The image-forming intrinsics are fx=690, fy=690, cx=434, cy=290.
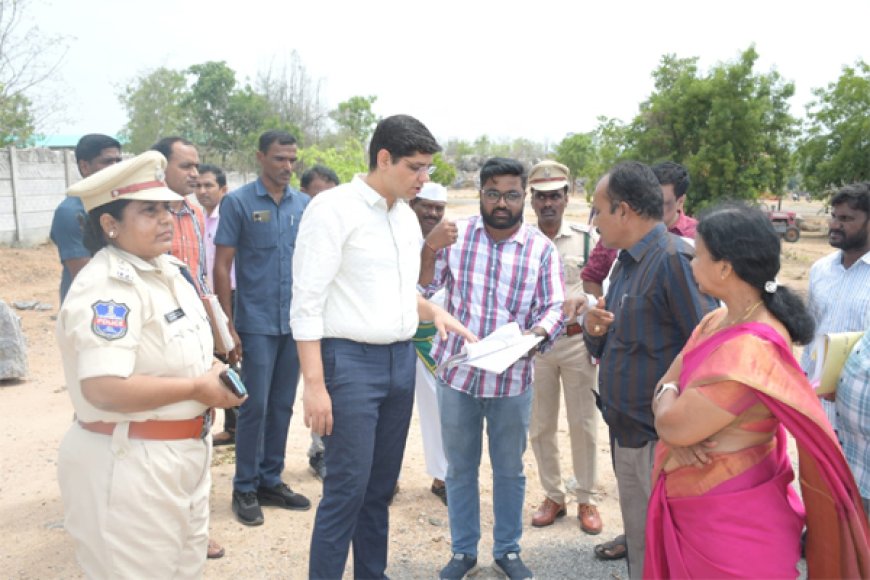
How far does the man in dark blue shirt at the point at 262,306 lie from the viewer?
13.6 ft

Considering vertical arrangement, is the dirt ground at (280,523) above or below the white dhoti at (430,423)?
below

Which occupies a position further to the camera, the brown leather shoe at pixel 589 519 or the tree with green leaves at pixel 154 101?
the tree with green leaves at pixel 154 101

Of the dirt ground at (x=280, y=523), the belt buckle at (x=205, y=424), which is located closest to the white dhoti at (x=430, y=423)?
the dirt ground at (x=280, y=523)

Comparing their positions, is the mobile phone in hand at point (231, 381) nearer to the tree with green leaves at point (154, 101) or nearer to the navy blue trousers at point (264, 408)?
the navy blue trousers at point (264, 408)

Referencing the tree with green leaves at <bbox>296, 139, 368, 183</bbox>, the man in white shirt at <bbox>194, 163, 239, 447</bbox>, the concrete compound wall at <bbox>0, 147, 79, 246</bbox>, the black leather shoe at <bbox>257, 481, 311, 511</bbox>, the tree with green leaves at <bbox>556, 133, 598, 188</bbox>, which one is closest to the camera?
the black leather shoe at <bbox>257, 481, 311, 511</bbox>

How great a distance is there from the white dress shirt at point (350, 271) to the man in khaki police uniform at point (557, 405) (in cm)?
151

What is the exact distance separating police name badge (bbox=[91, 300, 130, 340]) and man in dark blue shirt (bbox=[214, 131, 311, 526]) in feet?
5.97

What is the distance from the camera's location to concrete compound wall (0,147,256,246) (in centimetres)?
1354

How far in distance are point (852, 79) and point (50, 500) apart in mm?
24587

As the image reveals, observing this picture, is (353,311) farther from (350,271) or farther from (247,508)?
(247,508)

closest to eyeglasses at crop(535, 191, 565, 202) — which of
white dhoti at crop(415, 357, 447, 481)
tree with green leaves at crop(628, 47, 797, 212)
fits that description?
white dhoti at crop(415, 357, 447, 481)

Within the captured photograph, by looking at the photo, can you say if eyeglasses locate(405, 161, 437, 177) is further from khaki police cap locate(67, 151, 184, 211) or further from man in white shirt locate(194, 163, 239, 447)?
man in white shirt locate(194, 163, 239, 447)

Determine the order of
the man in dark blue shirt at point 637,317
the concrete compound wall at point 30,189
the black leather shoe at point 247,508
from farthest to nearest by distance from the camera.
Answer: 1. the concrete compound wall at point 30,189
2. the black leather shoe at point 247,508
3. the man in dark blue shirt at point 637,317

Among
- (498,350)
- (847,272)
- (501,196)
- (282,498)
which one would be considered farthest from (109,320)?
(847,272)
